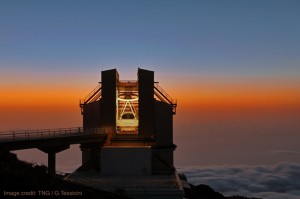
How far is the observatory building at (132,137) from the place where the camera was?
33.6m

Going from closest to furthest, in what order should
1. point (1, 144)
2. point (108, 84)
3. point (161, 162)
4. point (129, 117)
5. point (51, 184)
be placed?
point (51, 184)
point (1, 144)
point (161, 162)
point (108, 84)
point (129, 117)

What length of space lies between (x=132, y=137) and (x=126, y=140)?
1.69 metres

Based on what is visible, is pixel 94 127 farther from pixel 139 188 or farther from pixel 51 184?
pixel 51 184

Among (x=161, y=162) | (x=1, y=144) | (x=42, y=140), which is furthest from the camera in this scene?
(x=161, y=162)

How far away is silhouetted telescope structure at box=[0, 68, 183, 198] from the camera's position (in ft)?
108

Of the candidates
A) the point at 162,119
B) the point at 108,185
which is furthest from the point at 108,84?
the point at 108,185

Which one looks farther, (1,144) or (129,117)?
(129,117)

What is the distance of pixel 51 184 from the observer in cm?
2119

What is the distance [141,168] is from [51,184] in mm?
15393

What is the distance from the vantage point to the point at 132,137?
4356 centimetres

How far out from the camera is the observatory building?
33.6 meters

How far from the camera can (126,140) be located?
42.0 meters

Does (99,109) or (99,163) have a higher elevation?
(99,109)

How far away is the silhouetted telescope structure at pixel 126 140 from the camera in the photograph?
33.0 m
